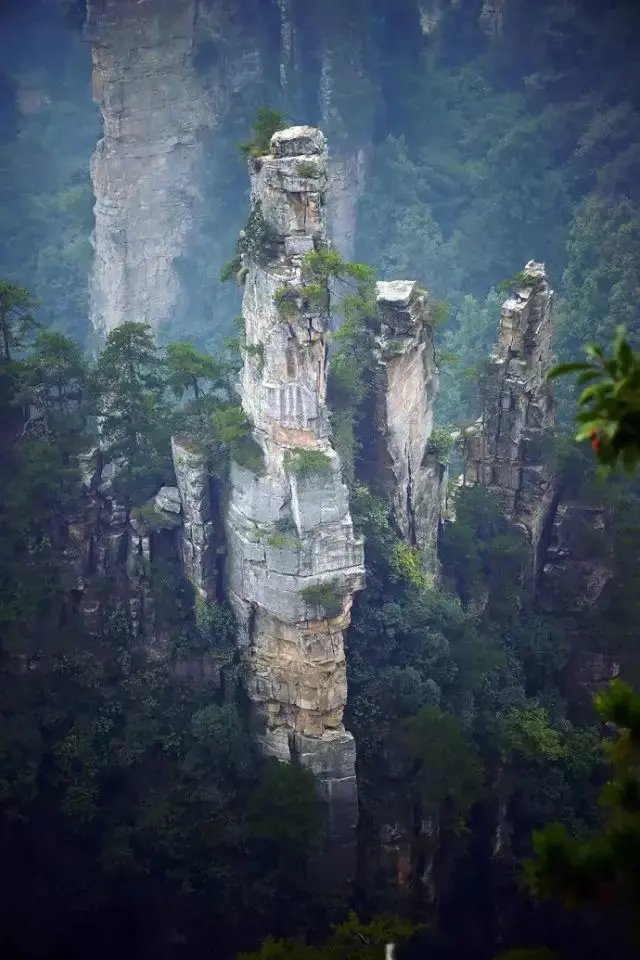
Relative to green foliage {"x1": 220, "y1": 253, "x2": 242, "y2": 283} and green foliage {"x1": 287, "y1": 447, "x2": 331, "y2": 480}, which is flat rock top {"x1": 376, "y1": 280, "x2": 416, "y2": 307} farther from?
green foliage {"x1": 287, "y1": 447, "x2": 331, "y2": 480}

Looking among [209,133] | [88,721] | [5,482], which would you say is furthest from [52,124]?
[88,721]

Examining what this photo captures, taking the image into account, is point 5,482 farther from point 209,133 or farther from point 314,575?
point 209,133

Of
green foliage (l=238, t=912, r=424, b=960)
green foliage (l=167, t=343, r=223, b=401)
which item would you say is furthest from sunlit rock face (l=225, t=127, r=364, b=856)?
green foliage (l=238, t=912, r=424, b=960)

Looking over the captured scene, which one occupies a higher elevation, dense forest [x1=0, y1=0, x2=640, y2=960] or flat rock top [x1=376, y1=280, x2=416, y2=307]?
flat rock top [x1=376, y1=280, x2=416, y2=307]

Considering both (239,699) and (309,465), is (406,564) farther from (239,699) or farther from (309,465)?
(239,699)

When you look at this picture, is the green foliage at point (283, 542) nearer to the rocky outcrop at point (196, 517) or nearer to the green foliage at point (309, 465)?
the green foliage at point (309, 465)

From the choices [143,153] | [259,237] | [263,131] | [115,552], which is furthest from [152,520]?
[143,153]
